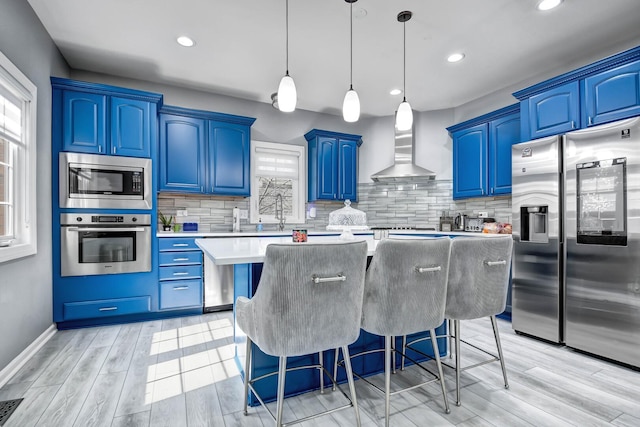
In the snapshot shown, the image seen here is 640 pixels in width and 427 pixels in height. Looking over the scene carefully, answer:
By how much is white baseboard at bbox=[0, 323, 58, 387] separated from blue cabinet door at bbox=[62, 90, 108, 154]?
1.65 meters

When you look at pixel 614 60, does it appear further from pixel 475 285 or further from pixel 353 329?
pixel 353 329

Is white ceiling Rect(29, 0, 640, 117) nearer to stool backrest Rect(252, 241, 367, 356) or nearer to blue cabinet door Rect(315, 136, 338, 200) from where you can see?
blue cabinet door Rect(315, 136, 338, 200)

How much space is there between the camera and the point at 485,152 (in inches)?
159

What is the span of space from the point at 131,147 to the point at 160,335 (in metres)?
1.87

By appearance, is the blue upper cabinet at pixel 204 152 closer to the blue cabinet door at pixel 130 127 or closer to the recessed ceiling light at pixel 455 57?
the blue cabinet door at pixel 130 127

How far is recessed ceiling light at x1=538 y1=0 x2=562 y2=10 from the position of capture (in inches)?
93.9

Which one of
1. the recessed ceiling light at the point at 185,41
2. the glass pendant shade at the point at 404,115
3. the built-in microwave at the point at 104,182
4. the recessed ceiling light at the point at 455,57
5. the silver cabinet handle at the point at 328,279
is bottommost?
A: the silver cabinet handle at the point at 328,279

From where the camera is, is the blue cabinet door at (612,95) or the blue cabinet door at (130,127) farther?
the blue cabinet door at (130,127)

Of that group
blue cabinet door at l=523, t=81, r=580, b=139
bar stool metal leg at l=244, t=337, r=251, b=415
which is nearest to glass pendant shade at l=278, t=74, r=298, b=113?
bar stool metal leg at l=244, t=337, r=251, b=415

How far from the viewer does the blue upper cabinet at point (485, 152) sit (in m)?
3.75

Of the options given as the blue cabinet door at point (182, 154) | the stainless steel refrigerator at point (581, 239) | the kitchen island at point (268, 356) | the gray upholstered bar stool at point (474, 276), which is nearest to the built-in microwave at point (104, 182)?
the blue cabinet door at point (182, 154)

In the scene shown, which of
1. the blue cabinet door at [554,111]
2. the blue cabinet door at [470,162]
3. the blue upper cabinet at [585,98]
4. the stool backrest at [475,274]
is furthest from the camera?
the blue cabinet door at [470,162]

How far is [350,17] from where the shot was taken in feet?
8.51

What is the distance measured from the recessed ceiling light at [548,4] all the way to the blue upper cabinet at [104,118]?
348 centimetres
